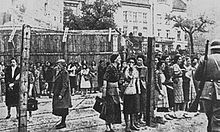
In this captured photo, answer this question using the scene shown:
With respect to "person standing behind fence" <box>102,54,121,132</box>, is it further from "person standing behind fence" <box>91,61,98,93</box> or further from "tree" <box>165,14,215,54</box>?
"tree" <box>165,14,215,54</box>

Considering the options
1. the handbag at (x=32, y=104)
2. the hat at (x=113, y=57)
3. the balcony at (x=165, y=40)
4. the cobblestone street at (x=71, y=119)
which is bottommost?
the cobblestone street at (x=71, y=119)

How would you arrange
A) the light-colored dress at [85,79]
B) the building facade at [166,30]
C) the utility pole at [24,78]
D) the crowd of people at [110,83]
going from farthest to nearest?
1. the building facade at [166,30]
2. the light-colored dress at [85,79]
3. the crowd of people at [110,83]
4. the utility pole at [24,78]

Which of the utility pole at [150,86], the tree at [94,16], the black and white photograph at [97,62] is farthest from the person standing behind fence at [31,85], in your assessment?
the utility pole at [150,86]

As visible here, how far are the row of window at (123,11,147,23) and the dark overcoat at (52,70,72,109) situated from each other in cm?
83

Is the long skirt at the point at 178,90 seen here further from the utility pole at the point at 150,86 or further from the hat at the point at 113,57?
the hat at the point at 113,57

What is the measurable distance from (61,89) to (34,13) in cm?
82

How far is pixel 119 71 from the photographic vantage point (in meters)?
4.08

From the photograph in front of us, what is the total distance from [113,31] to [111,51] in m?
0.21

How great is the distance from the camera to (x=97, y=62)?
3961mm

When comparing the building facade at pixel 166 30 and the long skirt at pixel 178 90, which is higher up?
the building facade at pixel 166 30

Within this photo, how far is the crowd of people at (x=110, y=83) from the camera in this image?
3.83 meters

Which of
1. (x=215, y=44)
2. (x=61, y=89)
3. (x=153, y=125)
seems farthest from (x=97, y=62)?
(x=215, y=44)

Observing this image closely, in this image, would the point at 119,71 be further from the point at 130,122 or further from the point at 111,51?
the point at 130,122

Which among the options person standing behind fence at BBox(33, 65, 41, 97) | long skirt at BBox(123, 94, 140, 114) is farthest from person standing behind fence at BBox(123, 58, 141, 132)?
person standing behind fence at BBox(33, 65, 41, 97)
